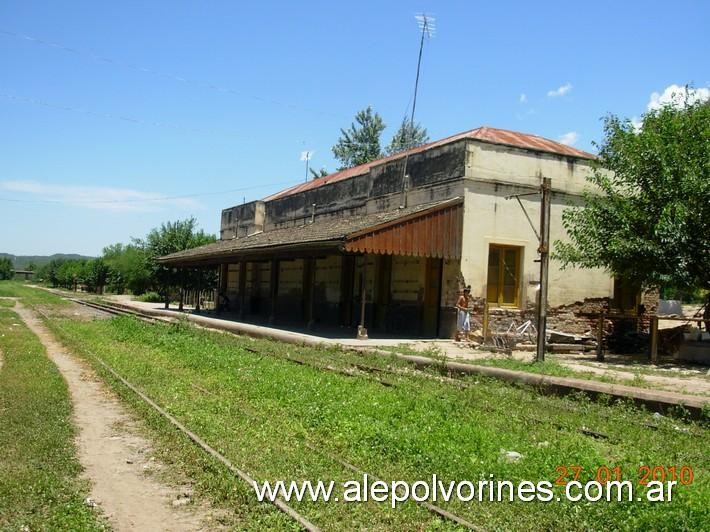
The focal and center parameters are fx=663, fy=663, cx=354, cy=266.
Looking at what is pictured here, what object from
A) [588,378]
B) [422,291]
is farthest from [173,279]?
[588,378]

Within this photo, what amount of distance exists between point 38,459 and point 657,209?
14058mm

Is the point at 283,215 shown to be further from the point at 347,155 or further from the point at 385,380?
the point at 347,155

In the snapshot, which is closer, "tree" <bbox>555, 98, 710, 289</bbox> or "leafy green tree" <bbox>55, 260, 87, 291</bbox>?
"tree" <bbox>555, 98, 710, 289</bbox>

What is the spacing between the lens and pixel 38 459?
591cm

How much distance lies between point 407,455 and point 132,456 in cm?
266

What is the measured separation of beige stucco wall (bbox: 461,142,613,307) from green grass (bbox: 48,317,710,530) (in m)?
8.55

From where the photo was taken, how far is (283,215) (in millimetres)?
33188

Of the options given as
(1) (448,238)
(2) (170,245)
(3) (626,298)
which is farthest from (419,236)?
(2) (170,245)

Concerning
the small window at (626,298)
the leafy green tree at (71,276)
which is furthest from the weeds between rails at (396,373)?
the leafy green tree at (71,276)

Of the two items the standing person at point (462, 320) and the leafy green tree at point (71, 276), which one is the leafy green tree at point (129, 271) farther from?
the standing person at point (462, 320)

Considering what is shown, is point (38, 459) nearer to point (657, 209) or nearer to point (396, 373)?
point (396, 373)

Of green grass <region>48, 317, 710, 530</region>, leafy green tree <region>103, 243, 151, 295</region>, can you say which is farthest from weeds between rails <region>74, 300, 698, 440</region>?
leafy green tree <region>103, 243, 151, 295</region>

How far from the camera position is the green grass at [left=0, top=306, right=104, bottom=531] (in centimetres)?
461

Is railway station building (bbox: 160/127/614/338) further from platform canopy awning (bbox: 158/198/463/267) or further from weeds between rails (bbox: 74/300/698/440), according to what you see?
weeds between rails (bbox: 74/300/698/440)
